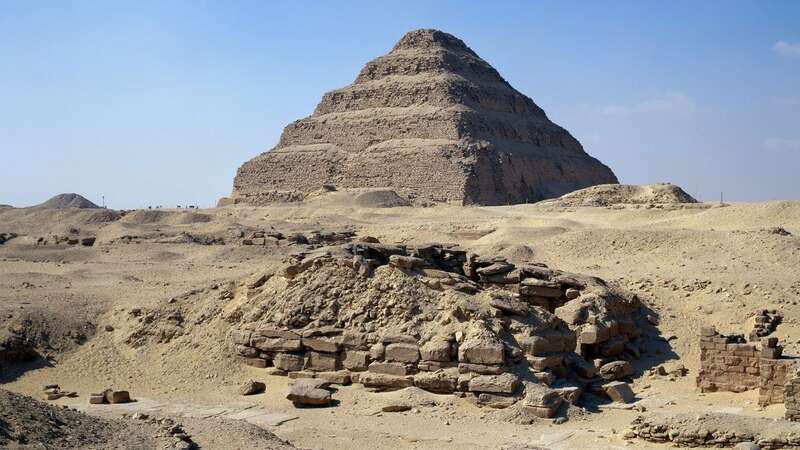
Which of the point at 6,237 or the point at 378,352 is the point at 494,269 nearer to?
the point at 378,352

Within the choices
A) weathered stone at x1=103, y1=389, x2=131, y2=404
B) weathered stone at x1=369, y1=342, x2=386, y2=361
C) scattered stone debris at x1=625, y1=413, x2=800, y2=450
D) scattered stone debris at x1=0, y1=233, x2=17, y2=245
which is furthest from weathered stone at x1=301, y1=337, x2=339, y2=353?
scattered stone debris at x1=0, y1=233, x2=17, y2=245

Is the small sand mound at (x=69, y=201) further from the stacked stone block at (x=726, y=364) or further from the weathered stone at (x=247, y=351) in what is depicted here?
the stacked stone block at (x=726, y=364)

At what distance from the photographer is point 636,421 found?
27.8 ft

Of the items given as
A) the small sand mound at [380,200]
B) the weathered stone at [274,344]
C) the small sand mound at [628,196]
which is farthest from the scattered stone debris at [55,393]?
the small sand mound at [380,200]

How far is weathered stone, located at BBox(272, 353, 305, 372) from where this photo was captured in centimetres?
1088

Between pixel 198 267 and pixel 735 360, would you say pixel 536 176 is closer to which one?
pixel 198 267

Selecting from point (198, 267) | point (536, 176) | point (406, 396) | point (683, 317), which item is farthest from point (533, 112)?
point (406, 396)

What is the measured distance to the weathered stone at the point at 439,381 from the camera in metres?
9.77

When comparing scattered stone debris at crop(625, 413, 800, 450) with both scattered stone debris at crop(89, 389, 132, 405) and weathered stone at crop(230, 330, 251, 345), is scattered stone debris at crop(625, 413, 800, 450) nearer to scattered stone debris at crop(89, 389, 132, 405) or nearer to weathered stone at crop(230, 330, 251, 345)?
weathered stone at crop(230, 330, 251, 345)

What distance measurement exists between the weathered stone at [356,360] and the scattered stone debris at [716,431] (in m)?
3.23

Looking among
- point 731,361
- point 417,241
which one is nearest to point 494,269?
point 731,361

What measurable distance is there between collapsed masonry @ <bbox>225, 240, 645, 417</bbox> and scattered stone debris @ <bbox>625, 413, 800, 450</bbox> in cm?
127

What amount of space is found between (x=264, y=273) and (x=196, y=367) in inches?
71.1

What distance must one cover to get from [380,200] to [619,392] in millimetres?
35775
